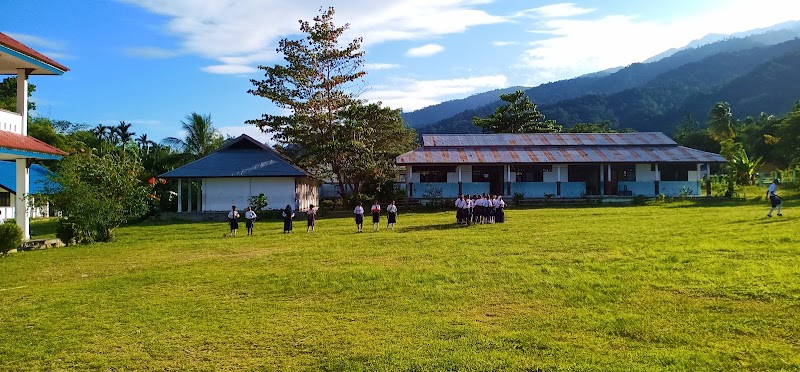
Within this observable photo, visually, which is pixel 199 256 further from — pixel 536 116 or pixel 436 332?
pixel 536 116

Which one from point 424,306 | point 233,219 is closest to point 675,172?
point 233,219

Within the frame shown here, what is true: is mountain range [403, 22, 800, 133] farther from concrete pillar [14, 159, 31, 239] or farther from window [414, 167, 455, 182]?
concrete pillar [14, 159, 31, 239]

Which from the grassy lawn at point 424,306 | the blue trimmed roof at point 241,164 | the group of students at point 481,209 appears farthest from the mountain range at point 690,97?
the grassy lawn at point 424,306

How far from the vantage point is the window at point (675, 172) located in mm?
32044

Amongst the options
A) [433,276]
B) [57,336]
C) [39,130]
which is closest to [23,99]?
[57,336]

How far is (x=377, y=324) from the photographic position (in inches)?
280

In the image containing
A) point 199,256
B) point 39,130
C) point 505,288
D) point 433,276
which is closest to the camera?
point 505,288

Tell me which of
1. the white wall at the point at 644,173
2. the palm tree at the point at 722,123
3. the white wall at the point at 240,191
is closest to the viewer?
the white wall at the point at 240,191

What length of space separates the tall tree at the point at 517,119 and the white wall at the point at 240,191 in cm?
2191

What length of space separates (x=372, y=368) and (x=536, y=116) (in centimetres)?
4238

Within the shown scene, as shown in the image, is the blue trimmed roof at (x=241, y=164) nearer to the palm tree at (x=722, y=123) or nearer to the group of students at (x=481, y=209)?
the group of students at (x=481, y=209)

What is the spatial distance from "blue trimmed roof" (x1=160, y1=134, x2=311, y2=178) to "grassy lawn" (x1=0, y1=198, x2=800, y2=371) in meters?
14.2

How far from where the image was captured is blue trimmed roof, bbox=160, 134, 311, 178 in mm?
28828

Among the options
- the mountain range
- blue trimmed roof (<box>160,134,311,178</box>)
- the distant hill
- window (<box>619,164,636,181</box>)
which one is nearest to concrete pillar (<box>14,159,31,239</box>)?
blue trimmed roof (<box>160,134,311,178</box>)
